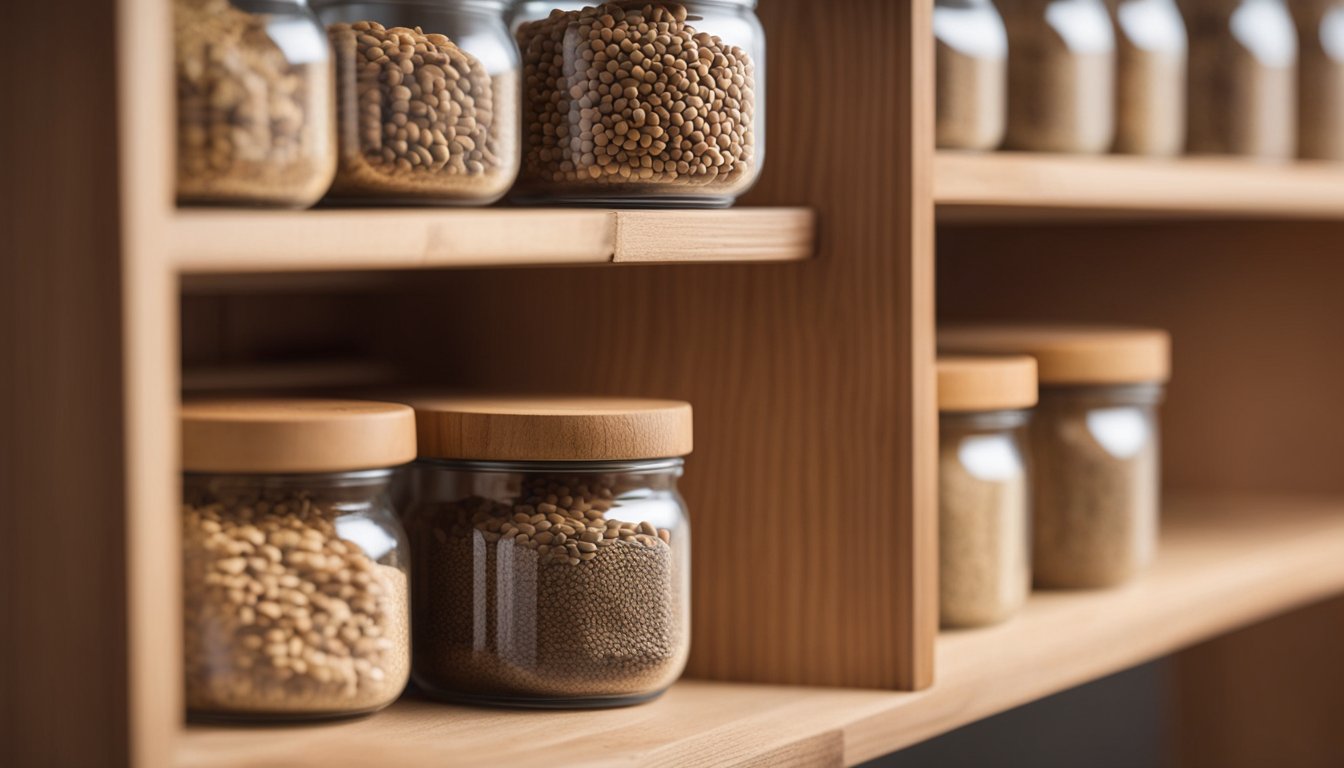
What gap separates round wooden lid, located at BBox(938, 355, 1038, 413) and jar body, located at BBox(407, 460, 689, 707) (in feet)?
0.81

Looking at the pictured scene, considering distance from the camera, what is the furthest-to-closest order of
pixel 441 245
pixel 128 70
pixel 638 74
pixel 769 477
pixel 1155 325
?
pixel 1155 325 < pixel 769 477 < pixel 638 74 < pixel 441 245 < pixel 128 70

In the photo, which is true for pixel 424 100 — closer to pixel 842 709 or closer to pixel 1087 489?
pixel 842 709

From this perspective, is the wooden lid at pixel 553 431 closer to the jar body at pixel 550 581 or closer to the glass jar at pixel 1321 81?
the jar body at pixel 550 581

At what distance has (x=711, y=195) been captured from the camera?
33.0 inches

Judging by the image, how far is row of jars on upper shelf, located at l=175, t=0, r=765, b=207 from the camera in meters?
0.65

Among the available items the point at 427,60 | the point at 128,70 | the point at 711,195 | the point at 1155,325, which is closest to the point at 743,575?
the point at 711,195

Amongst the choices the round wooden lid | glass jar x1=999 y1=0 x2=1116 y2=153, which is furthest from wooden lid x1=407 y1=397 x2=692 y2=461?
glass jar x1=999 y1=0 x2=1116 y2=153

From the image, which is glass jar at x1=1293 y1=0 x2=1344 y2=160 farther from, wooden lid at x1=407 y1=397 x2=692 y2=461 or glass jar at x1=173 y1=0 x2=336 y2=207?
glass jar at x1=173 y1=0 x2=336 y2=207

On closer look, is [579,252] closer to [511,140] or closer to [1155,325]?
[511,140]

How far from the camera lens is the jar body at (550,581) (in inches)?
32.0

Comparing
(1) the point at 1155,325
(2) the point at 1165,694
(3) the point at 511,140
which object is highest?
(3) the point at 511,140

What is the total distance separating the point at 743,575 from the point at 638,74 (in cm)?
28

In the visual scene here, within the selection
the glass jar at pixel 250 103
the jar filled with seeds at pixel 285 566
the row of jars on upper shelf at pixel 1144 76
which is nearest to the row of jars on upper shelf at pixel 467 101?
the glass jar at pixel 250 103

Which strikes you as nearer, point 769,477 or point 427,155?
point 427,155
